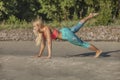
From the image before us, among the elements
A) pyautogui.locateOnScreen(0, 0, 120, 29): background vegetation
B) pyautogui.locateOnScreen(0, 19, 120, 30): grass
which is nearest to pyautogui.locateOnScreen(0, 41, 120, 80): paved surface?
pyautogui.locateOnScreen(0, 19, 120, 30): grass

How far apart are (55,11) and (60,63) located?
235 inches

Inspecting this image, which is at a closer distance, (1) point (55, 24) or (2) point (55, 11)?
(1) point (55, 24)

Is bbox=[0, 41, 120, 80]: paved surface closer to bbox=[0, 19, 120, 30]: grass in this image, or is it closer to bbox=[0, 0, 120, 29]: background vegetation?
bbox=[0, 19, 120, 30]: grass

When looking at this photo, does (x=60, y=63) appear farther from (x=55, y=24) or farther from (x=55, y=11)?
(x=55, y=11)

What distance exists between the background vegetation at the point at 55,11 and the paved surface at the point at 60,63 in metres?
2.41

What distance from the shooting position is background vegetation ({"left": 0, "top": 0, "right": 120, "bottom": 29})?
51.8 ft

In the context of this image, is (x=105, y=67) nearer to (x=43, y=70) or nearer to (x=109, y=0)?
(x=43, y=70)

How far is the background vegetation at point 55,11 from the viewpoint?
1579 cm

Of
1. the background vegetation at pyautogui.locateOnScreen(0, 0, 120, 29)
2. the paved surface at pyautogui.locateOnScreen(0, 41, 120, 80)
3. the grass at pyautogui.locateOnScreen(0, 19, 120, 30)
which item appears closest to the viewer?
the paved surface at pyautogui.locateOnScreen(0, 41, 120, 80)

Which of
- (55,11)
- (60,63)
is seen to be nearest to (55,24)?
(55,11)

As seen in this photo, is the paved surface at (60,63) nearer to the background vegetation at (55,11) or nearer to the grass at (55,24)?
the grass at (55,24)

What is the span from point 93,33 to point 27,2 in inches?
147

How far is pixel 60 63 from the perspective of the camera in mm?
10773

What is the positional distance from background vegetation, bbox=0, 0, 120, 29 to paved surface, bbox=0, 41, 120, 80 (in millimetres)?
2411
